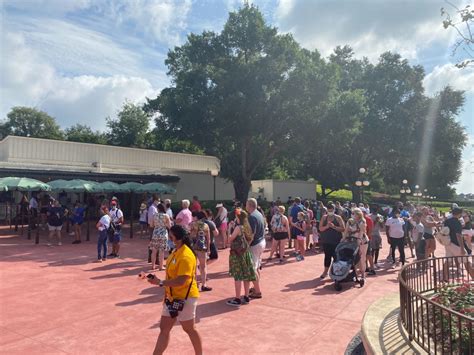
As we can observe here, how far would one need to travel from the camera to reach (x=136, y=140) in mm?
53719

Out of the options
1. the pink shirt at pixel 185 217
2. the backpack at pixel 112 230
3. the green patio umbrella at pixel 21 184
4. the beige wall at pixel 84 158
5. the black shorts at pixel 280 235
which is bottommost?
the black shorts at pixel 280 235

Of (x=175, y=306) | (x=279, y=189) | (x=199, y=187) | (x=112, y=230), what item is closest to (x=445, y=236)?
(x=175, y=306)

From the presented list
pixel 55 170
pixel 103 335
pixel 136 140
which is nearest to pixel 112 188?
pixel 55 170

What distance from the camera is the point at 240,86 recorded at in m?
20.3

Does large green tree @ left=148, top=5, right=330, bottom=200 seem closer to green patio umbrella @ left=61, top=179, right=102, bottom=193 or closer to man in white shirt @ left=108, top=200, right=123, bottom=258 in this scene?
green patio umbrella @ left=61, top=179, right=102, bottom=193

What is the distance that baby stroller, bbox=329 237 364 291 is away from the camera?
7965mm

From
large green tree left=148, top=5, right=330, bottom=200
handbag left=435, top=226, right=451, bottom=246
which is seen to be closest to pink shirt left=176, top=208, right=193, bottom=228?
handbag left=435, top=226, right=451, bottom=246

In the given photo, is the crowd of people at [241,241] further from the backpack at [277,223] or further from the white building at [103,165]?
the white building at [103,165]

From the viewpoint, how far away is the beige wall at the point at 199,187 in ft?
85.6

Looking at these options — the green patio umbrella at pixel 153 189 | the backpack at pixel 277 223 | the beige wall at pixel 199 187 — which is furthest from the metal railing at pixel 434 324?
the beige wall at pixel 199 187

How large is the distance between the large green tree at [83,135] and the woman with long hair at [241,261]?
5010 centimetres

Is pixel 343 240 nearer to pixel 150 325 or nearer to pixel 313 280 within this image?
pixel 313 280

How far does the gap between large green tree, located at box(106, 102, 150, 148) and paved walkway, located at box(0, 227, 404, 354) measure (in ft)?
147

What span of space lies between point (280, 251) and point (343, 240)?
2.87 m
